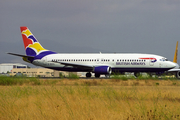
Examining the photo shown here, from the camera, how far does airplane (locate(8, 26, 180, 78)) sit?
40.6 meters

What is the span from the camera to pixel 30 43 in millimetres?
46844

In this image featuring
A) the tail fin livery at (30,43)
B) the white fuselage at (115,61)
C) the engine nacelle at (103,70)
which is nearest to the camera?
the white fuselage at (115,61)

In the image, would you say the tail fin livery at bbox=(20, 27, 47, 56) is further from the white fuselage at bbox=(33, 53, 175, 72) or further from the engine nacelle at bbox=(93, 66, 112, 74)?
the engine nacelle at bbox=(93, 66, 112, 74)

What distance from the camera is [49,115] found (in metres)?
9.91

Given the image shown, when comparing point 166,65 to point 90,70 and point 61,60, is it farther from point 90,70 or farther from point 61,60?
point 61,60

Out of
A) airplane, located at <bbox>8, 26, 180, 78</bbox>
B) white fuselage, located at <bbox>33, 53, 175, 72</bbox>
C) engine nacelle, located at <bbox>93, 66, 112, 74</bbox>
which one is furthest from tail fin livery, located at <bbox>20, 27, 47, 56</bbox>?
engine nacelle, located at <bbox>93, 66, 112, 74</bbox>

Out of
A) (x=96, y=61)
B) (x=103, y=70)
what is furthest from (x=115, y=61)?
(x=96, y=61)

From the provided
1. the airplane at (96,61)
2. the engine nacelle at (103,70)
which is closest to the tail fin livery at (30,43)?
the airplane at (96,61)

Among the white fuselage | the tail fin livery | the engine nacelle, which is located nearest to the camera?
the white fuselage

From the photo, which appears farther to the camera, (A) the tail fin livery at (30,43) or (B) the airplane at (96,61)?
(A) the tail fin livery at (30,43)

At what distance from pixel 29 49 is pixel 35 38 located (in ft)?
7.40

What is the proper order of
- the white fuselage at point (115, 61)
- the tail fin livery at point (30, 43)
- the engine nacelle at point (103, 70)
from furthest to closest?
the tail fin livery at point (30, 43) < the engine nacelle at point (103, 70) < the white fuselage at point (115, 61)

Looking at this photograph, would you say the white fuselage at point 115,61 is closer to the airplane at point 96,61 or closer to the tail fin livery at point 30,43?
the airplane at point 96,61

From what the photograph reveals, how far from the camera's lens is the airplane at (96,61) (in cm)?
4059
